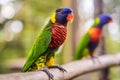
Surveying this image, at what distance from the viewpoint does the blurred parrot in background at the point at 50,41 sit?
130 cm

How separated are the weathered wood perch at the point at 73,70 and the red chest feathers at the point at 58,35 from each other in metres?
0.09

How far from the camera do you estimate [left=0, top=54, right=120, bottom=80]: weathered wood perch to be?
2.88 ft

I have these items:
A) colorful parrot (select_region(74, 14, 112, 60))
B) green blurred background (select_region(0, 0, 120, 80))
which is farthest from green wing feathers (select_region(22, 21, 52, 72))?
green blurred background (select_region(0, 0, 120, 80))

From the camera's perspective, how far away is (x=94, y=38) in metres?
2.49

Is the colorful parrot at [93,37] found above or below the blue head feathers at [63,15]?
below

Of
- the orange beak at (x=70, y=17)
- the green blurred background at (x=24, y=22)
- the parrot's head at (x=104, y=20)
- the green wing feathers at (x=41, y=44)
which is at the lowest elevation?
the green blurred background at (x=24, y=22)

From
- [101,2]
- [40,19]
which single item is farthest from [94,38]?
[40,19]

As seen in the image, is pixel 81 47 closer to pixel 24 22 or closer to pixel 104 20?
pixel 104 20

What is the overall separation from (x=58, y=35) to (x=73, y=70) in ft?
0.50

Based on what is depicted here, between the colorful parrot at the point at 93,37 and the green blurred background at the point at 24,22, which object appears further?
the green blurred background at the point at 24,22

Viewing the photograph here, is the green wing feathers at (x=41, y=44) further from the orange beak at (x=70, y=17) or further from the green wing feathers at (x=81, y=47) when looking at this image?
the green wing feathers at (x=81, y=47)

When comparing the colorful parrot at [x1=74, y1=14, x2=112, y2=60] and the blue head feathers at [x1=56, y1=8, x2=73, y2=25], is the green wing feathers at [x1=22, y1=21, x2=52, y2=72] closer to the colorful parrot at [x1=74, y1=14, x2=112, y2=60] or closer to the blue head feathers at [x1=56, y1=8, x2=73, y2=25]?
the blue head feathers at [x1=56, y1=8, x2=73, y2=25]

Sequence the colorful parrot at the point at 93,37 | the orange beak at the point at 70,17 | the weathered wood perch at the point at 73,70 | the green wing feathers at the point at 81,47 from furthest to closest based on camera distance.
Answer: the colorful parrot at the point at 93,37 → the green wing feathers at the point at 81,47 → the orange beak at the point at 70,17 → the weathered wood perch at the point at 73,70

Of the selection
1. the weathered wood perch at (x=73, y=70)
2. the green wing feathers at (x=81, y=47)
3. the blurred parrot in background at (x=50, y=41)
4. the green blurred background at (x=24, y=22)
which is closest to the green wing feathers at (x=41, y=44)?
the blurred parrot in background at (x=50, y=41)
